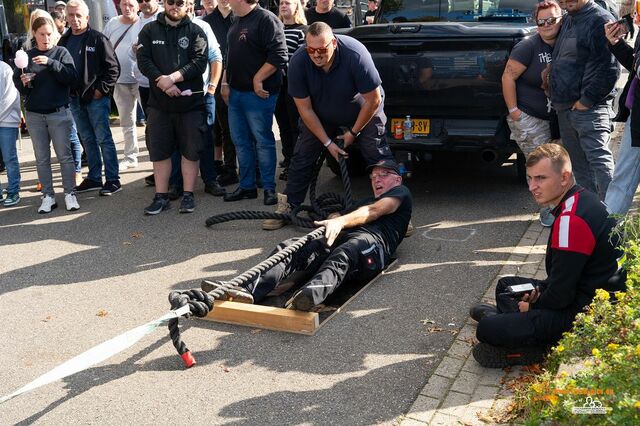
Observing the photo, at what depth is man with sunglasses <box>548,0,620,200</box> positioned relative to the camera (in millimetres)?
6047

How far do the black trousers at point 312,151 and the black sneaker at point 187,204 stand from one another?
1.12 metres

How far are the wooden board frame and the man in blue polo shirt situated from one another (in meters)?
2.09

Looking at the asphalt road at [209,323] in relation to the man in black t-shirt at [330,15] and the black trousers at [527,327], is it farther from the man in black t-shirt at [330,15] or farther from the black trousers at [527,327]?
the man in black t-shirt at [330,15]

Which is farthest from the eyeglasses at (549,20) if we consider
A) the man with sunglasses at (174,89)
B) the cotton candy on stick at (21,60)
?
the cotton candy on stick at (21,60)

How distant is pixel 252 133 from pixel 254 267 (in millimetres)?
2948

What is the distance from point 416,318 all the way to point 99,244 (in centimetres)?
324

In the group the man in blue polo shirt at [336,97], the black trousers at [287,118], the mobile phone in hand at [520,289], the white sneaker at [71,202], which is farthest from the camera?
the black trousers at [287,118]

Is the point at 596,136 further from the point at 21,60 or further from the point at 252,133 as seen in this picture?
the point at 21,60

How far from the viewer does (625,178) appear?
19.1ft

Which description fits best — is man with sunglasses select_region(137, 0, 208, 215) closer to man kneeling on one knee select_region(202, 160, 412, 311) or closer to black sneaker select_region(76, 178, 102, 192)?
black sneaker select_region(76, 178, 102, 192)

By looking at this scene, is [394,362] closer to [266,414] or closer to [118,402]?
[266,414]

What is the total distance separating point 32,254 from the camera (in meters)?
6.95

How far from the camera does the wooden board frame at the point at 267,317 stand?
501cm

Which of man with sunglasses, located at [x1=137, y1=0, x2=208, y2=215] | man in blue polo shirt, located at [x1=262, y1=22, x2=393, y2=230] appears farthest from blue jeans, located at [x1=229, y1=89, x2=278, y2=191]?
man in blue polo shirt, located at [x1=262, y1=22, x2=393, y2=230]
